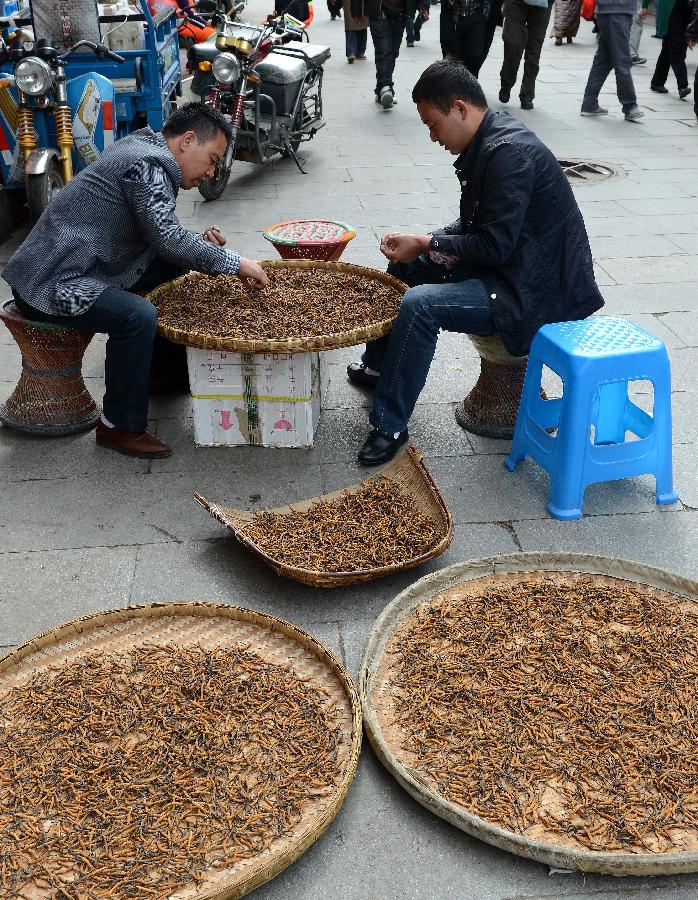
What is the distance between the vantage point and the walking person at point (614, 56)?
9695 mm

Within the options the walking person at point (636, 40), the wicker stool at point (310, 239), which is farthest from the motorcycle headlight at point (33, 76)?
the walking person at point (636, 40)

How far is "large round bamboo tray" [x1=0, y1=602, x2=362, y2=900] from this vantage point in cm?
257

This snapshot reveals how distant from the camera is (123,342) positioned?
379cm

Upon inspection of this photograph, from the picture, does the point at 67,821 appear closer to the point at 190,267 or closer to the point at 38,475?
the point at 38,475

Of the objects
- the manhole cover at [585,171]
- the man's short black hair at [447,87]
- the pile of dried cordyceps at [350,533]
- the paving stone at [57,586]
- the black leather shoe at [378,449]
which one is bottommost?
the manhole cover at [585,171]

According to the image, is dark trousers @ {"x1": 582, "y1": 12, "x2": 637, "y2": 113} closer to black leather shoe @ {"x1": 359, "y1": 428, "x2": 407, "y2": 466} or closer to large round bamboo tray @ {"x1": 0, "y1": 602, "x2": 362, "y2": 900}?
black leather shoe @ {"x1": 359, "y1": 428, "x2": 407, "y2": 466}

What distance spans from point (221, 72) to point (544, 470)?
5204 millimetres

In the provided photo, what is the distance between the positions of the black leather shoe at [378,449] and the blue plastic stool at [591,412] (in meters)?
0.55

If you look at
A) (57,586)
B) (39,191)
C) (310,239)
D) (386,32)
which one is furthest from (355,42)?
(57,586)

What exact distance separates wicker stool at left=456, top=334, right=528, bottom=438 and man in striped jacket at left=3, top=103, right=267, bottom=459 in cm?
107

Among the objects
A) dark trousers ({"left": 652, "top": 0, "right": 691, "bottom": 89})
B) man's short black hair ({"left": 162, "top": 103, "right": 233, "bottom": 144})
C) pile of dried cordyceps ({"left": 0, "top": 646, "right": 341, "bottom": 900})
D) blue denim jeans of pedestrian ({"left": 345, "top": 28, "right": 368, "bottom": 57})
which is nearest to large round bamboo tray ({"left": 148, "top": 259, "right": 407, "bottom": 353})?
man's short black hair ({"left": 162, "top": 103, "right": 233, "bottom": 144})

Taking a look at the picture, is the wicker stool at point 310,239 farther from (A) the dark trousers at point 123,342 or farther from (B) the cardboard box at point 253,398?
(A) the dark trousers at point 123,342

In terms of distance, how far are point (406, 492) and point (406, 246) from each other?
115cm

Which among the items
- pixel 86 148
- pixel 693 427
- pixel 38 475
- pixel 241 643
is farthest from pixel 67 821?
pixel 86 148
